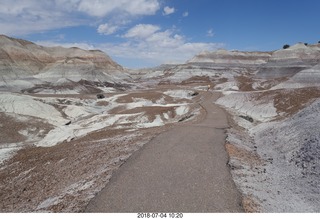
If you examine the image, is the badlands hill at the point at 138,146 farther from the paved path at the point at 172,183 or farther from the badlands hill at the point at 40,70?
the badlands hill at the point at 40,70

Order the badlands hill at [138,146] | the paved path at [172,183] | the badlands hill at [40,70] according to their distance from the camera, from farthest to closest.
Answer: the badlands hill at [40,70] < the badlands hill at [138,146] < the paved path at [172,183]

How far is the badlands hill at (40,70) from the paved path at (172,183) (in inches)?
3509


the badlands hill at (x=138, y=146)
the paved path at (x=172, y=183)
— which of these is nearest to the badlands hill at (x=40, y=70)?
the badlands hill at (x=138, y=146)

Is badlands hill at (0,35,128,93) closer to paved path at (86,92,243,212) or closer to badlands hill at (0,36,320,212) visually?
badlands hill at (0,36,320,212)

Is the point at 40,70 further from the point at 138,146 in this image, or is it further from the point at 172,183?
the point at 172,183

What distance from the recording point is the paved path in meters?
12.0

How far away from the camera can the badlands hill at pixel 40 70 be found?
343 ft

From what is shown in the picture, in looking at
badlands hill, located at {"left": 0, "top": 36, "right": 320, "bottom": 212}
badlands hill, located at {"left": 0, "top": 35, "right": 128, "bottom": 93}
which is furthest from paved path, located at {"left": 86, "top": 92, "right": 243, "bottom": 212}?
badlands hill, located at {"left": 0, "top": 35, "right": 128, "bottom": 93}

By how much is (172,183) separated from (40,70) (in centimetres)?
12283

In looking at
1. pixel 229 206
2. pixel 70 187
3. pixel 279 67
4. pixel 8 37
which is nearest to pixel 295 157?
pixel 229 206

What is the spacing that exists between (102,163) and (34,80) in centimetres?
10150

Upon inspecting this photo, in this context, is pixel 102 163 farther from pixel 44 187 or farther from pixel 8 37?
pixel 8 37

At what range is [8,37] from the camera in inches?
5079

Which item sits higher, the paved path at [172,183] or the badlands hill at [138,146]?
the paved path at [172,183]
